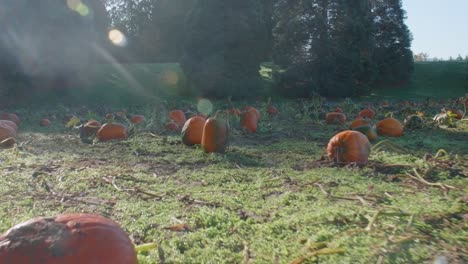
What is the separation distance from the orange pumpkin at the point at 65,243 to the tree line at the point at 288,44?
20.3 metres

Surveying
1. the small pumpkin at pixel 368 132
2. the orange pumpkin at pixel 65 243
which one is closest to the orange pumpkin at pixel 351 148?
the small pumpkin at pixel 368 132

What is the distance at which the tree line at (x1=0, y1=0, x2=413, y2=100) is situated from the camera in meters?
22.7

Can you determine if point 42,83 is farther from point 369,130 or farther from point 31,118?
point 369,130

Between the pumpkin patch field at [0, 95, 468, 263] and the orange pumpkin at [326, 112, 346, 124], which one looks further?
the orange pumpkin at [326, 112, 346, 124]

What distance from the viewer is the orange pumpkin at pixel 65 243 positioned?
71.1 inches

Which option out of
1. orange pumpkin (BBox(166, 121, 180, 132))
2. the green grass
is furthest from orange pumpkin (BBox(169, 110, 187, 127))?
the green grass

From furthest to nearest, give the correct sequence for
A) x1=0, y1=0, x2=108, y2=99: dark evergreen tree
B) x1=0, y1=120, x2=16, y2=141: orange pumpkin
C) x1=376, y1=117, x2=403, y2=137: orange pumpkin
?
x1=0, y1=0, x2=108, y2=99: dark evergreen tree < x1=376, y1=117, x2=403, y2=137: orange pumpkin < x1=0, y1=120, x2=16, y2=141: orange pumpkin

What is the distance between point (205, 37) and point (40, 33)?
730 centimetres

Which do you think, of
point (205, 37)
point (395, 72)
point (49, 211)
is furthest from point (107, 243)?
point (395, 72)

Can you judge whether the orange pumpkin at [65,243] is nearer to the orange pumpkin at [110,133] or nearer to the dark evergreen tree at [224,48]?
the orange pumpkin at [110,133]

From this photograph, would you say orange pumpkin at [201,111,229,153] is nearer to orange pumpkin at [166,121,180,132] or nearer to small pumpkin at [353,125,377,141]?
small pumpkin at [353,125,377,141]

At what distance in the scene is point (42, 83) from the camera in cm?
2122

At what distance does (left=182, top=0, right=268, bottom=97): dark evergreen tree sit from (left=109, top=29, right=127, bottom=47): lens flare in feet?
51.8

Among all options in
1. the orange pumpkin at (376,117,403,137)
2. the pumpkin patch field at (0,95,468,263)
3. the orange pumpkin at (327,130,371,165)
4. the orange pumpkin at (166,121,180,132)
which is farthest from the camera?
the orange pumpkin at (166,121,180,132)
